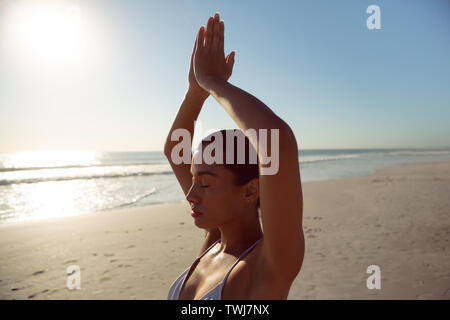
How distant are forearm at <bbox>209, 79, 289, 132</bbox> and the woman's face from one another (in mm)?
285

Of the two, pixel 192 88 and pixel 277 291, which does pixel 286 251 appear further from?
pixel 192 88

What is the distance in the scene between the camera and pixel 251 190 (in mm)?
1349

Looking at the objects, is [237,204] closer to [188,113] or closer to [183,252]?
[188,113]

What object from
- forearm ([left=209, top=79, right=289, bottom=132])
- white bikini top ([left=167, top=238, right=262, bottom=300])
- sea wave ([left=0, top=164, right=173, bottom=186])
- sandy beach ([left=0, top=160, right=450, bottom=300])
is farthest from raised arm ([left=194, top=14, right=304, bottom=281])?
sea wave ([left=0, top=164, right=173, bottom=186])

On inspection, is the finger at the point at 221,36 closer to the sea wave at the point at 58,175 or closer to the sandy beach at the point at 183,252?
the sandy beach at the point at 183,252

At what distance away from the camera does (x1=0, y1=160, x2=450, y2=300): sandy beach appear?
5.62m

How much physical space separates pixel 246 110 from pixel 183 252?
7212 mm

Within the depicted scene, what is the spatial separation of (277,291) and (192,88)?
1.06 metres

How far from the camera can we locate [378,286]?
541cm

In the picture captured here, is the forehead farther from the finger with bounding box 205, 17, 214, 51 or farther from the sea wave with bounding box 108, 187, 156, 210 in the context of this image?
the sea wave with bounding box 108, 187, 156, 210
